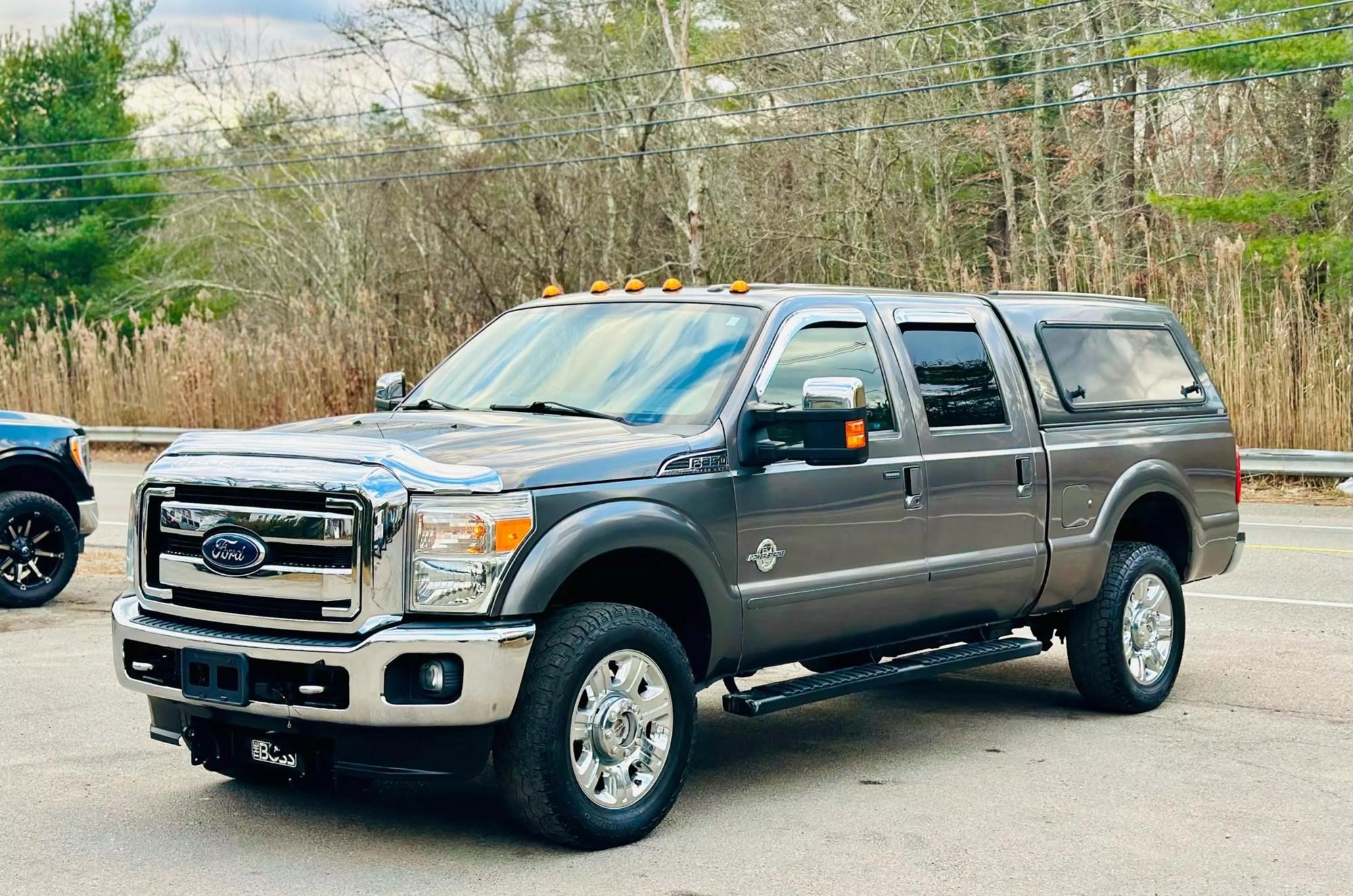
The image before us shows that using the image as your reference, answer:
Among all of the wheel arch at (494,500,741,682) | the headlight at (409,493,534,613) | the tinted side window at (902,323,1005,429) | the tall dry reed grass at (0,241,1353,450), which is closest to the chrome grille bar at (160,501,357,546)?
the headlight at (409,493,534,613)

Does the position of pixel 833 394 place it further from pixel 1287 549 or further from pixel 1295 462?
pixel 1295 462

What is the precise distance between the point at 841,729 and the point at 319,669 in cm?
300

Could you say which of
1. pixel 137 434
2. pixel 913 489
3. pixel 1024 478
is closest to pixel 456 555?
pixel 913 489

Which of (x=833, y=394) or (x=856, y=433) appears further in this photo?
(x=856, y=433)

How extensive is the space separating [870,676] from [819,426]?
3.94ft

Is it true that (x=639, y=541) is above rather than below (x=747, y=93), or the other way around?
below

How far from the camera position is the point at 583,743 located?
17.7ft

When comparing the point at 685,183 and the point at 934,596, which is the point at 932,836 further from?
the point at 685,183

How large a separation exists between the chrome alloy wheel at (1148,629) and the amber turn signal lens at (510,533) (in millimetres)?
3576

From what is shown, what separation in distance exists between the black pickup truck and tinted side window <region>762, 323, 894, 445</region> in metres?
6.44

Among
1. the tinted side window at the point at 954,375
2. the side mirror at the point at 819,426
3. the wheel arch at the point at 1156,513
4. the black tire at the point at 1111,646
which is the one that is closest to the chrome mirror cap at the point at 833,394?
the side mirror at the point at 819,426

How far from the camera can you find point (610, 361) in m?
6.53

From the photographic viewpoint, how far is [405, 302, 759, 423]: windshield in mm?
6227

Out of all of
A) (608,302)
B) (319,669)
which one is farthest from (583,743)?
(608,302)
